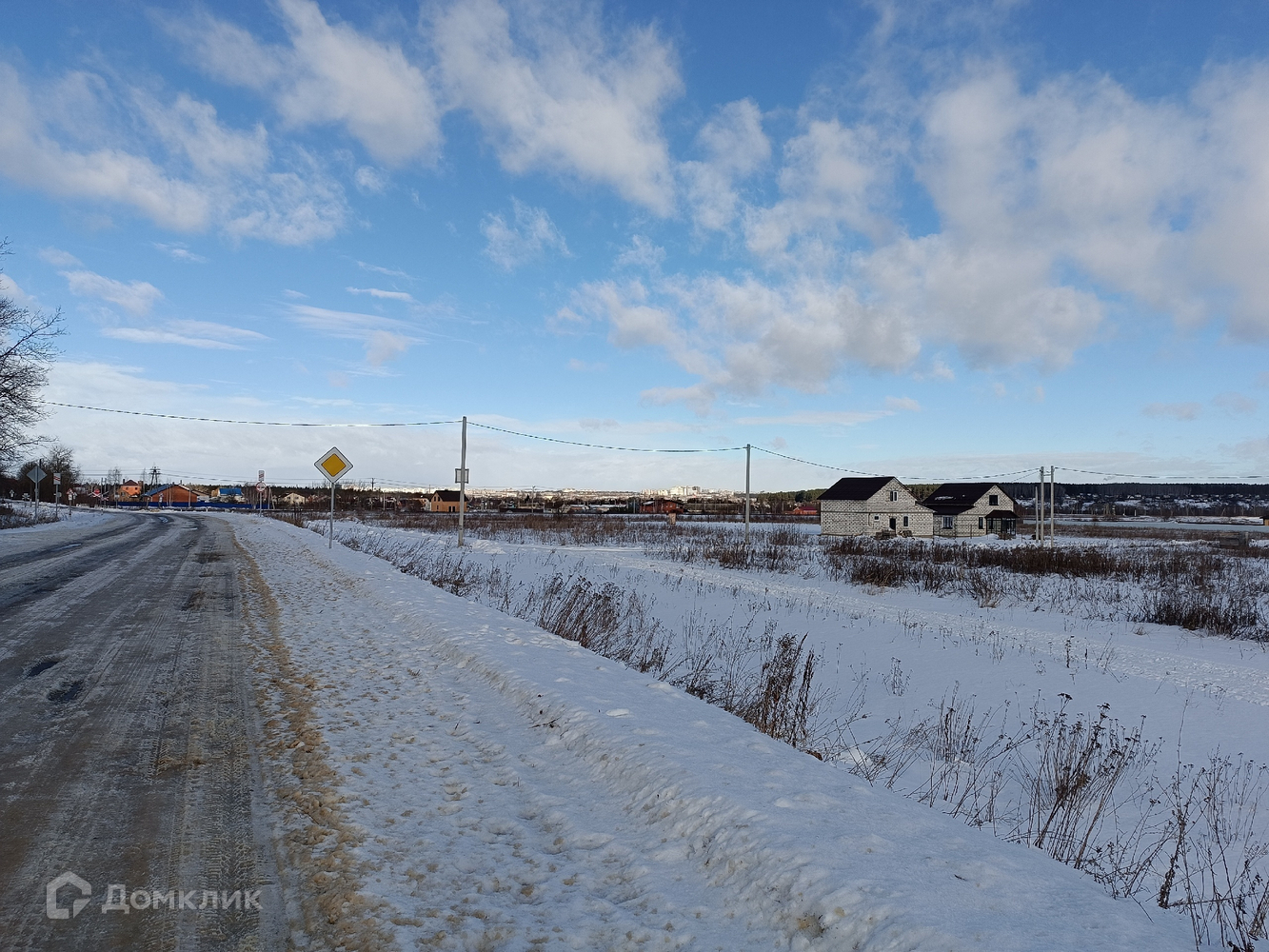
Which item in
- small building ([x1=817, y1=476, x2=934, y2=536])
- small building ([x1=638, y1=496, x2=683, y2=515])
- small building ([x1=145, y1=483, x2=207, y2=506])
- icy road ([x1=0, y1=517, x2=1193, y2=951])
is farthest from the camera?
small building ([x1=145, y1=483, x2=207, y2=506])

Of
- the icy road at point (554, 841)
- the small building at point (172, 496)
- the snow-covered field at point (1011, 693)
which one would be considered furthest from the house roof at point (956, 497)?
the small building at point (172, 496)

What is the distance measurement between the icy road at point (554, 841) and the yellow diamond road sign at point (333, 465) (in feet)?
55.1

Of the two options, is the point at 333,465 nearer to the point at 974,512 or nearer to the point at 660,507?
the point at 974,512

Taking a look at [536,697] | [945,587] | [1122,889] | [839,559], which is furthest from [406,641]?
[839,559]

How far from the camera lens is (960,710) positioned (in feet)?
27.6

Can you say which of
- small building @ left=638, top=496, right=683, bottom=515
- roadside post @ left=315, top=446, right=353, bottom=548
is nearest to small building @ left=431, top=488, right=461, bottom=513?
small building @ left=638, top=496, right=683, bottom=515

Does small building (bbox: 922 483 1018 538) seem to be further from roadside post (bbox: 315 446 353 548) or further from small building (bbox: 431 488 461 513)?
small building (bbox: 431 488 461 513)

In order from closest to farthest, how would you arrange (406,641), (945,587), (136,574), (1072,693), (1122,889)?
(1122,889), (406,641), (1072,693), (136,574), (945,587)

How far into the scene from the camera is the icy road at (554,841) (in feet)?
8.45

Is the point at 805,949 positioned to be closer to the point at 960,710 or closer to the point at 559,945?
the point at 559,945

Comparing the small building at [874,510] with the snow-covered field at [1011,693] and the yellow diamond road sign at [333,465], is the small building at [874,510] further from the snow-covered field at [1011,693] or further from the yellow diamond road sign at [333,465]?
the yellow diamond road sign at [333,465]

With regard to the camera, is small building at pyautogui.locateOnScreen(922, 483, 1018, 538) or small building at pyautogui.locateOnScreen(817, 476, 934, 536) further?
small building at pyautogui.locateOnScreen(922, 483, 1018, 538)

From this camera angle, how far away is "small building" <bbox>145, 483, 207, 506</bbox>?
120m

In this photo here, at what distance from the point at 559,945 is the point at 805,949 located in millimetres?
936
